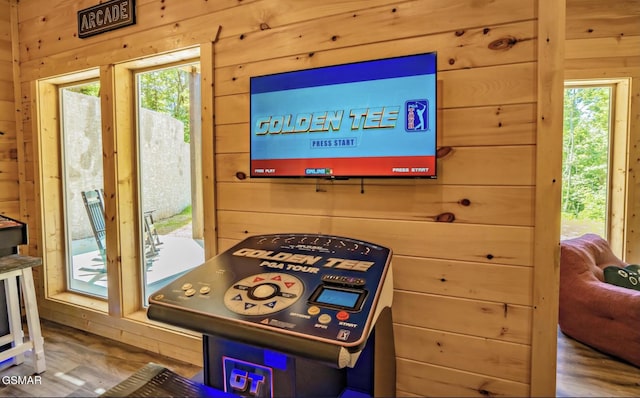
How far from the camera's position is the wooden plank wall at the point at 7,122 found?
286 centimetres

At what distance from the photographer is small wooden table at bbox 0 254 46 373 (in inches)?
81.4

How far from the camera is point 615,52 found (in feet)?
10.9

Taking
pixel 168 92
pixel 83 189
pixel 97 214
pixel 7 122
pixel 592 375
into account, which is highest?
pixel 168 92

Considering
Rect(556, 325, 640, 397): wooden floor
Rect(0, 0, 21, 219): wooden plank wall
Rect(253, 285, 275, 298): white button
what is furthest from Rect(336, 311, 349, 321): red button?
Rect(0, 0, 21, 219): wooden plank wall

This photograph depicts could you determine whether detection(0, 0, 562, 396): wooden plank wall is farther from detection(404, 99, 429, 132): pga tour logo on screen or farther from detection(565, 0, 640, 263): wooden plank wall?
detection(565, 0, 640, 263): wooden plank wall

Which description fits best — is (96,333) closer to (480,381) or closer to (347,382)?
(347,382)

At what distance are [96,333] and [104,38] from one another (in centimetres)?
211

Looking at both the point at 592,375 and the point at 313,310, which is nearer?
the point at 313,310

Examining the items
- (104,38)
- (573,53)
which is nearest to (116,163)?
(104,38)

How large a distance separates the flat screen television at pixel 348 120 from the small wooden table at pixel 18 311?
153cm

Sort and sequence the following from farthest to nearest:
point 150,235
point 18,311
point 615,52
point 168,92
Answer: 1. point 615,52
2. point 150,235
3. point 168,92
4. point 18,311

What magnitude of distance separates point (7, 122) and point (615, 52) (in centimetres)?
531

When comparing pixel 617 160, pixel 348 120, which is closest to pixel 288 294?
pixel 348 120

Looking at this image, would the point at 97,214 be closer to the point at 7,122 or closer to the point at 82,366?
the point at 7,122
